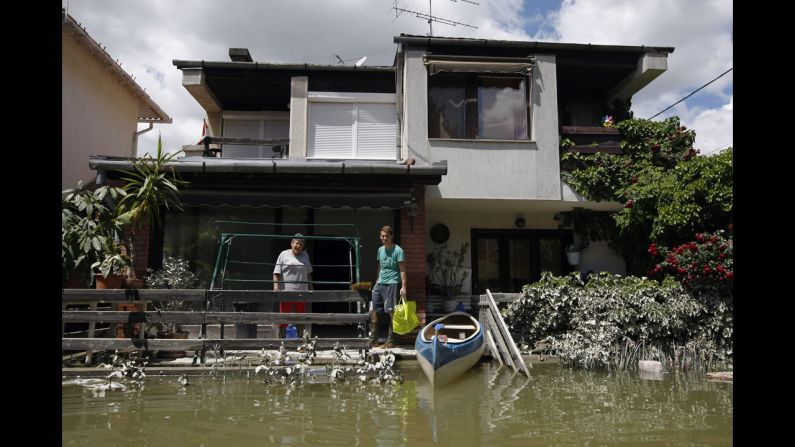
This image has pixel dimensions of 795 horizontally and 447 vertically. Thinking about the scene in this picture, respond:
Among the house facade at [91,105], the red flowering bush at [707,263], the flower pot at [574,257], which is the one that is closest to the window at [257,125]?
the house facade at [91,105]

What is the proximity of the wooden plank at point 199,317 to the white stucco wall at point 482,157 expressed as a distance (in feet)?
15.7

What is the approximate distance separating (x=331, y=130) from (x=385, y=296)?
5396 millimetres

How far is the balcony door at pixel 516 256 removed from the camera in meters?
13.7

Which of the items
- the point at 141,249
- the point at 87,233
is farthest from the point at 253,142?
the point at 87,233

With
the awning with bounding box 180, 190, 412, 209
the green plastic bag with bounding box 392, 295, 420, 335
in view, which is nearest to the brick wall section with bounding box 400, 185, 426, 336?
the awning with bounding box 180, 190, 412, 209

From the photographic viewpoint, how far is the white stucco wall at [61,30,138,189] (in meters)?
14.9

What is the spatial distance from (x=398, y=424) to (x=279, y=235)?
242 inches

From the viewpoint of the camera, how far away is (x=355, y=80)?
13.0 metres

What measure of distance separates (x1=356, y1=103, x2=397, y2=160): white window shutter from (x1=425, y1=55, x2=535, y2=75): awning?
157 centimetres

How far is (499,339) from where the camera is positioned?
8812 millimetres

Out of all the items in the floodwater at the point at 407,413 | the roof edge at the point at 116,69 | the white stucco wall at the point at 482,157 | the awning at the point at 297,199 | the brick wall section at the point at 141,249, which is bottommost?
the floodwater at the point at 407,413

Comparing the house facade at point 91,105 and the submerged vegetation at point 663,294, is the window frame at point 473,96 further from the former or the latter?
the house facade at point 91,105
